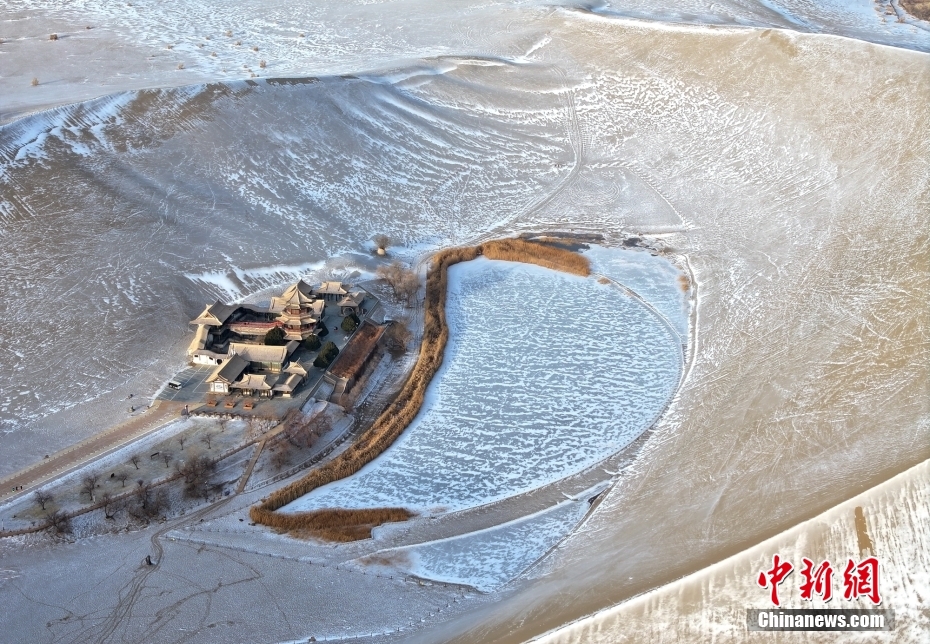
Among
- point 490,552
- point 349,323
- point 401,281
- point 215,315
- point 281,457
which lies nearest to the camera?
point 490,552

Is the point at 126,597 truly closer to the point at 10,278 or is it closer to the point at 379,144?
the point at 10,278

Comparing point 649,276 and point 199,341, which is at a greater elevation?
point 649,276

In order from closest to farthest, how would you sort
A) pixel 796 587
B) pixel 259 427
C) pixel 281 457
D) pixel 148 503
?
pixel 796 587 < pixel 148 503 < pixel 281 457 < pixel 259 427

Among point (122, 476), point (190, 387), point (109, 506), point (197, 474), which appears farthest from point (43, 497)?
point (190, 387)

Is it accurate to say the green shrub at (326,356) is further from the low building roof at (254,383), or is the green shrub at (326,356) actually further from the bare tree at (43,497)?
the bare tree at (43,497)

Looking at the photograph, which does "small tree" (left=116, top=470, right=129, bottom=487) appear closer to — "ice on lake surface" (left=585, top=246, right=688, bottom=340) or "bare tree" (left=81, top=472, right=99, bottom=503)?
"bare tree" (left=81, top=472, right=99, bottom=503)

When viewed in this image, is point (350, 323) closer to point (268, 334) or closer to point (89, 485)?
point (268, 334)

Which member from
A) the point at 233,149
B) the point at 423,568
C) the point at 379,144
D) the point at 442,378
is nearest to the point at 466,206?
the point at 379,144
